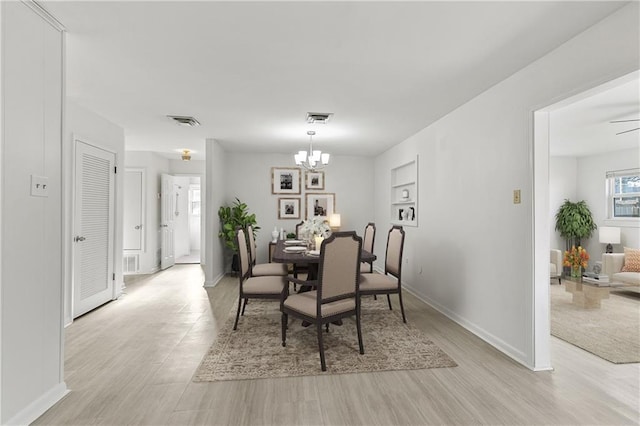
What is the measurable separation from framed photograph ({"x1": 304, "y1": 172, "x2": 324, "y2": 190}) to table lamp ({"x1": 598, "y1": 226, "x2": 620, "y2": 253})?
5.14m

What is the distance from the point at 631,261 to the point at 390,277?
418 centimetres

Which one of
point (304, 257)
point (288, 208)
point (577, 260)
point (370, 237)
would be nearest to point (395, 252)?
point (370, 237)

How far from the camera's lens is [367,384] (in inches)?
93.1

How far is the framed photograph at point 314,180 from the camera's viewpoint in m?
6.98

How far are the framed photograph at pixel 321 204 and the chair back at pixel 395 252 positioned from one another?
112 inches

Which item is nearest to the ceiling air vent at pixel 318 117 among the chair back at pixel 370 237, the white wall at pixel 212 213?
the chair back at pixel 370 237

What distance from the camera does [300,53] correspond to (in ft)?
8.25

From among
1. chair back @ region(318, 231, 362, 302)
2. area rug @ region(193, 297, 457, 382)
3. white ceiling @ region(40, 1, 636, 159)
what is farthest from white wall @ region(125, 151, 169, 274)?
chair back @ region(318, 231, 362, 302)

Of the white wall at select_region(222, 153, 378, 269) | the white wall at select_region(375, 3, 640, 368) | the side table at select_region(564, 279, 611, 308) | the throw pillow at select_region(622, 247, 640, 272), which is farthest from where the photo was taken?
the white wall at select_region(222, 153, 378, 269)

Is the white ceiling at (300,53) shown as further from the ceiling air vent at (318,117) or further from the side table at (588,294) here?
the side table at (588,294)

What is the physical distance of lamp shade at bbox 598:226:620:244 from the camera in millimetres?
5828

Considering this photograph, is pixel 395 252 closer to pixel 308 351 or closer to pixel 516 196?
pixel 516 196

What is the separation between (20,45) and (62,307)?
1602 mm

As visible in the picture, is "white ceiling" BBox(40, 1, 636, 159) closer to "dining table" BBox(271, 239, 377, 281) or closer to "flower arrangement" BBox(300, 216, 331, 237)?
"flower arrangement" BBox(300, 216, 331, 237)
